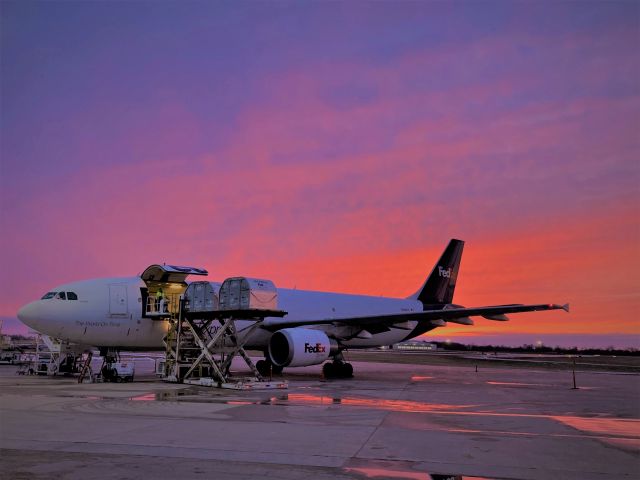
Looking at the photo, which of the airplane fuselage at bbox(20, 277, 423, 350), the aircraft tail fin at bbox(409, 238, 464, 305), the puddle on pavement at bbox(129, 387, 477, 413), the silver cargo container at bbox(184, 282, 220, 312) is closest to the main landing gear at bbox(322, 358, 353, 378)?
the airplane fuselage at bbox(20, 277, 423, 350)

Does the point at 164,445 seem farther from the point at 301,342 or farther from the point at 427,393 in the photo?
the point at 301,342

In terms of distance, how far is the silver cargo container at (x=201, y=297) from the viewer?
1769 cm

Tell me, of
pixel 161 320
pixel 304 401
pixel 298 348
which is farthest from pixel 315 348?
pixel 304 401

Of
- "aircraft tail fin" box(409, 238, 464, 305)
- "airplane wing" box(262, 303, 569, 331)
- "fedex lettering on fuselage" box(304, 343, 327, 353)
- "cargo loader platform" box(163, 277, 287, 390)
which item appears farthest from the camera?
"aircraft tail fin" box(409, 238, 464, 305)

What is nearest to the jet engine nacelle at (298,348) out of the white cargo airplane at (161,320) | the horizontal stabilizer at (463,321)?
the white cargo airplane at (161,320)

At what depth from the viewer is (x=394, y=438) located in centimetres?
761

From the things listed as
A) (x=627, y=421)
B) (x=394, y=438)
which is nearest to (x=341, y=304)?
(x=627, y=421)

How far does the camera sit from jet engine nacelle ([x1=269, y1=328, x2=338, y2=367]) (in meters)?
18.8

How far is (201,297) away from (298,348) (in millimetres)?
3729

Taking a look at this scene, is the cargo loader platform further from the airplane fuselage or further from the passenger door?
the passenger door

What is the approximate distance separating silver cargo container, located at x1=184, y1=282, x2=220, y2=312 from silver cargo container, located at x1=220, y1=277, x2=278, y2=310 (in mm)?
582

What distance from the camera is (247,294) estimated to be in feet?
54.1

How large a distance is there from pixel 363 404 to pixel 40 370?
15.8 m

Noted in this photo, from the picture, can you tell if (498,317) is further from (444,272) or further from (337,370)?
(444,272)
